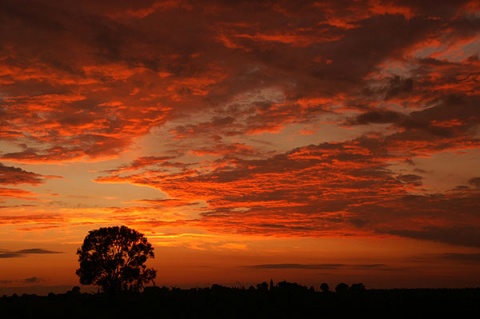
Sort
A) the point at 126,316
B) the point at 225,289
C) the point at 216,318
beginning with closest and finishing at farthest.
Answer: the point at 216,318 → the point at 126,316 → the point at 225,289

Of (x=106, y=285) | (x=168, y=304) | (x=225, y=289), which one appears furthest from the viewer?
(x=106, y=285)

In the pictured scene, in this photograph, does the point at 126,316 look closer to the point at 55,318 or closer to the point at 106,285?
the point at 55,318

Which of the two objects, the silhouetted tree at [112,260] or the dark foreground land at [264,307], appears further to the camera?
the silhouetted tree at [112,260]

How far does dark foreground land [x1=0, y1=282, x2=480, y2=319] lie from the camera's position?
914 inches

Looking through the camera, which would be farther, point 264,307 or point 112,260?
point 112,260

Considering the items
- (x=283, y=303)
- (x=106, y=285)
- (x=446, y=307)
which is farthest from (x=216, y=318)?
(x=106, y=285)

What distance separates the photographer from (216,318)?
→ 21.9 meters

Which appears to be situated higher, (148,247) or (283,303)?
(148,247)

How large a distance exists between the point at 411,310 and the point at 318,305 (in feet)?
12.7

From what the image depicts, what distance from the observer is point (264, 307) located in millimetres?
24031

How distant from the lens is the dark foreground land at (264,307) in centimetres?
2320

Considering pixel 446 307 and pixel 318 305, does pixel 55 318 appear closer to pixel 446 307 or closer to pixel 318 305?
pixel 318 305

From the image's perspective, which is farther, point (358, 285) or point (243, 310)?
point (358, 285)

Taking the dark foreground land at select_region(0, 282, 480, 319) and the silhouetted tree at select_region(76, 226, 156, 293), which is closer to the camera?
the dark foreground land at select_region(0, 282, 480, 319)
